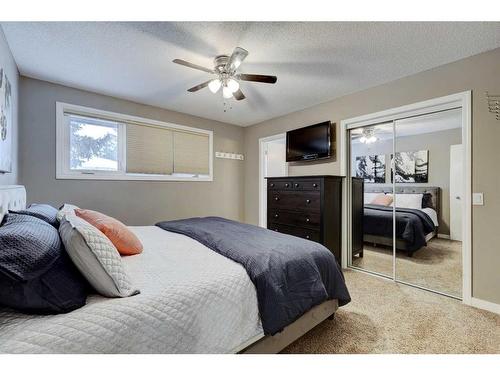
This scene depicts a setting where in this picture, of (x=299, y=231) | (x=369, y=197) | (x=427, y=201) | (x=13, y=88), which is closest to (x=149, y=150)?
(x=13, y=88)

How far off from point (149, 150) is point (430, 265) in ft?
13.0

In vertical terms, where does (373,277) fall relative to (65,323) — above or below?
below

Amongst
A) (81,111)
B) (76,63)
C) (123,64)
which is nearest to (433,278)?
(123,64)

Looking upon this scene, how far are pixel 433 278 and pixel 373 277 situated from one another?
592 mm

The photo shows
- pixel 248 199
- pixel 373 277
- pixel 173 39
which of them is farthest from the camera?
pixel 248 199

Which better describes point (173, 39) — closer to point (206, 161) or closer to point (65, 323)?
point (65, 323)

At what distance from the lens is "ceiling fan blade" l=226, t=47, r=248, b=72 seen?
1744mm

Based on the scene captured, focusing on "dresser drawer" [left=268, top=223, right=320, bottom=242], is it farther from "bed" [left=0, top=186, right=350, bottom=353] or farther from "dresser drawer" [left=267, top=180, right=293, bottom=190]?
"bed" [left=0, top=186, right=350, bottom=353]

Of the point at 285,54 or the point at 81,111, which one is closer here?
the point at 285,54

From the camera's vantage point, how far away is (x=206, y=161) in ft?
13.5

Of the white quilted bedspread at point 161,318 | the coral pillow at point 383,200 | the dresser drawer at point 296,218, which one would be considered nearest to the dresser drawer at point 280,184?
the dresser drawer at point 296,218

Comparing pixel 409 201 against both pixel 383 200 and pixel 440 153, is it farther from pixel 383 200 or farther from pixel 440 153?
pixel 440 153
